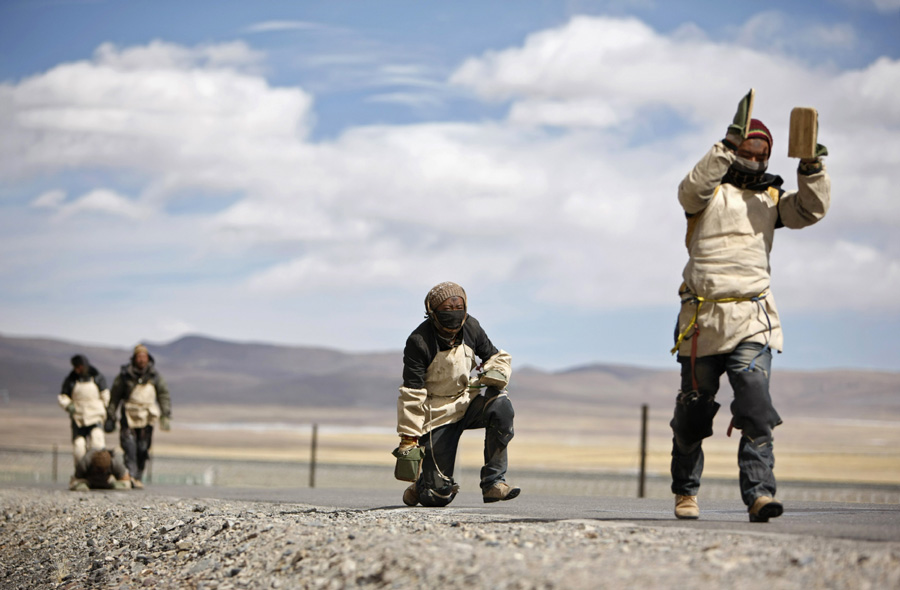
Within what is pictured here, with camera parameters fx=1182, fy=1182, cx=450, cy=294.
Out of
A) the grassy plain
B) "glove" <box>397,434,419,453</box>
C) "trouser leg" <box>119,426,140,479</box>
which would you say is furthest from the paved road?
the grassy plain

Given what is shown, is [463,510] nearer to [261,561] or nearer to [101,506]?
[261,561]

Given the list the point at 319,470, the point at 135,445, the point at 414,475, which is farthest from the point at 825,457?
the point at 414,475

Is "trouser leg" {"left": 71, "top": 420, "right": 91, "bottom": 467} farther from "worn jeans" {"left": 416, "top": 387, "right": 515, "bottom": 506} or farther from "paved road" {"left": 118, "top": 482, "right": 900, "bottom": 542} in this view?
"worn jeans" {"left": 416, "top": 387, "right": 515, "bottom": 506}

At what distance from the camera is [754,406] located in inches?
279

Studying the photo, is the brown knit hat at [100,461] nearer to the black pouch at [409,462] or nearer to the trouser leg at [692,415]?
the black pouch at [409,462]

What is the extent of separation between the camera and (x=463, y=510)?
943 centimetres

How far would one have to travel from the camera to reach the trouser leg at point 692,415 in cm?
740

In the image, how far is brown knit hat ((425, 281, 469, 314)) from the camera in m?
8.85

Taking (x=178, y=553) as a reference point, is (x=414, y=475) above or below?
above

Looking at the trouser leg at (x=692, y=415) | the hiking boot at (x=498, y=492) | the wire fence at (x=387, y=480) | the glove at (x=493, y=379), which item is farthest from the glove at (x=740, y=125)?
the wire fence at (x=387, y=480)

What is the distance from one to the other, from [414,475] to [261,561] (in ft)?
5.70

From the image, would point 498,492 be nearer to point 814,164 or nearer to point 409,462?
point 409,462

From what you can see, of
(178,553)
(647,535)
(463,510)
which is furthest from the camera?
(463,510)

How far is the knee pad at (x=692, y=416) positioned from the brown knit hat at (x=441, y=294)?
79.4 inches
